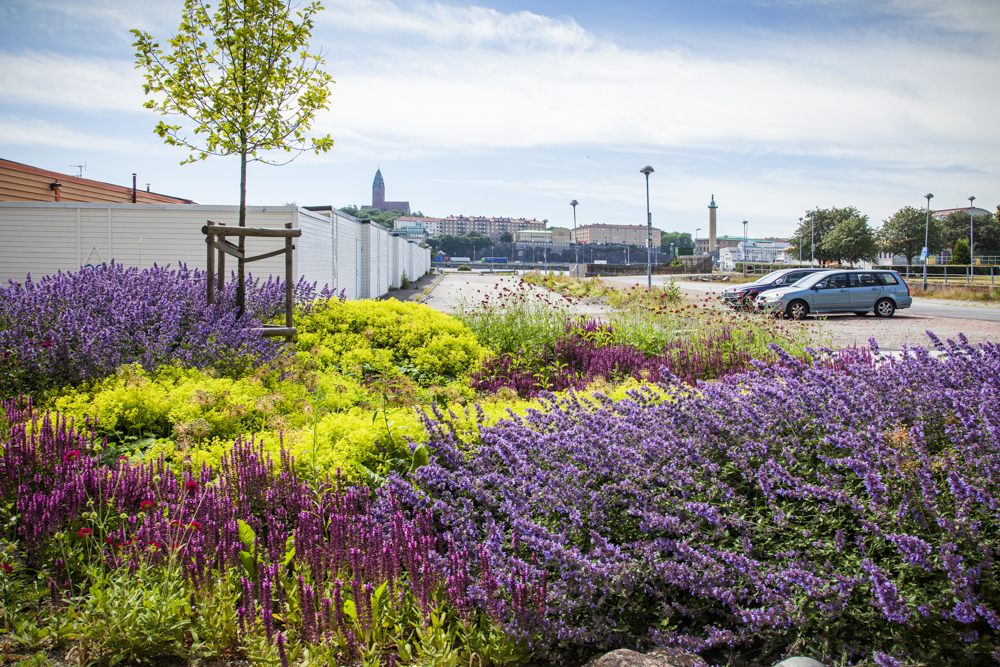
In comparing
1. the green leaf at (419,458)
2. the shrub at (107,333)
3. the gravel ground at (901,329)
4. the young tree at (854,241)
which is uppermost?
the young tree at (854,241)

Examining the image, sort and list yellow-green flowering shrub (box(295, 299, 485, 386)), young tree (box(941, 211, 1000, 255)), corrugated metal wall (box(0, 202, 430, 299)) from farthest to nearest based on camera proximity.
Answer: young tree (box(941, 211, 1000, 255)) < corrugated metal wall (box(0, 202, 430, 299)) < yellow-green flowering shrub (box(295, 299, 485, 386))

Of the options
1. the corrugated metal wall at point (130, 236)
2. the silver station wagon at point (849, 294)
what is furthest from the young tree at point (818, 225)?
the corrugated metal wall at point (130, 236)

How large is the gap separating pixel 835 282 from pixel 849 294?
1.77ft

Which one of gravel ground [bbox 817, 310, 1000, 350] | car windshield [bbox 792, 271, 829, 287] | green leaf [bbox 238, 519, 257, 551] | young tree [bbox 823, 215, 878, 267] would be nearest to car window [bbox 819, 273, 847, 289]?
car windshield [bbox 792, 271, 829, 287]

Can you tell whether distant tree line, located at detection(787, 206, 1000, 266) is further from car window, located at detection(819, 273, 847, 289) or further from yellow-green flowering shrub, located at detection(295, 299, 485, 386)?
yellow-green flowering shrub, located at detection(295, 299, 485, 386)

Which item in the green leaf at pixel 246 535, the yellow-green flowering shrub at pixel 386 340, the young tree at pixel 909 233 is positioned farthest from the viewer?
the young tree at pixel 909 233

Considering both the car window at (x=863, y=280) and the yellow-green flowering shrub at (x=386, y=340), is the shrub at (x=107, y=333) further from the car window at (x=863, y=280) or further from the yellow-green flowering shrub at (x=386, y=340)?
the car window at (x=863, y=280)

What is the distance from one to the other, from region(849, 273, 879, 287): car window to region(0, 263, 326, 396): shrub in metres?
18.2

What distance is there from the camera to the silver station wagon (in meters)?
18.7

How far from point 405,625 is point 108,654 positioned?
Result: 3.59ft

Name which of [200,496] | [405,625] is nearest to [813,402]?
[405,625]

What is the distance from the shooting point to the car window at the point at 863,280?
18875 millimetres

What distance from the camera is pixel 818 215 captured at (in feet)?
294

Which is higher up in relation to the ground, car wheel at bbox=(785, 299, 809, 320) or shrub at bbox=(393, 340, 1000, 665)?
car wheel at bbox=(785, 299, 809, 320)
